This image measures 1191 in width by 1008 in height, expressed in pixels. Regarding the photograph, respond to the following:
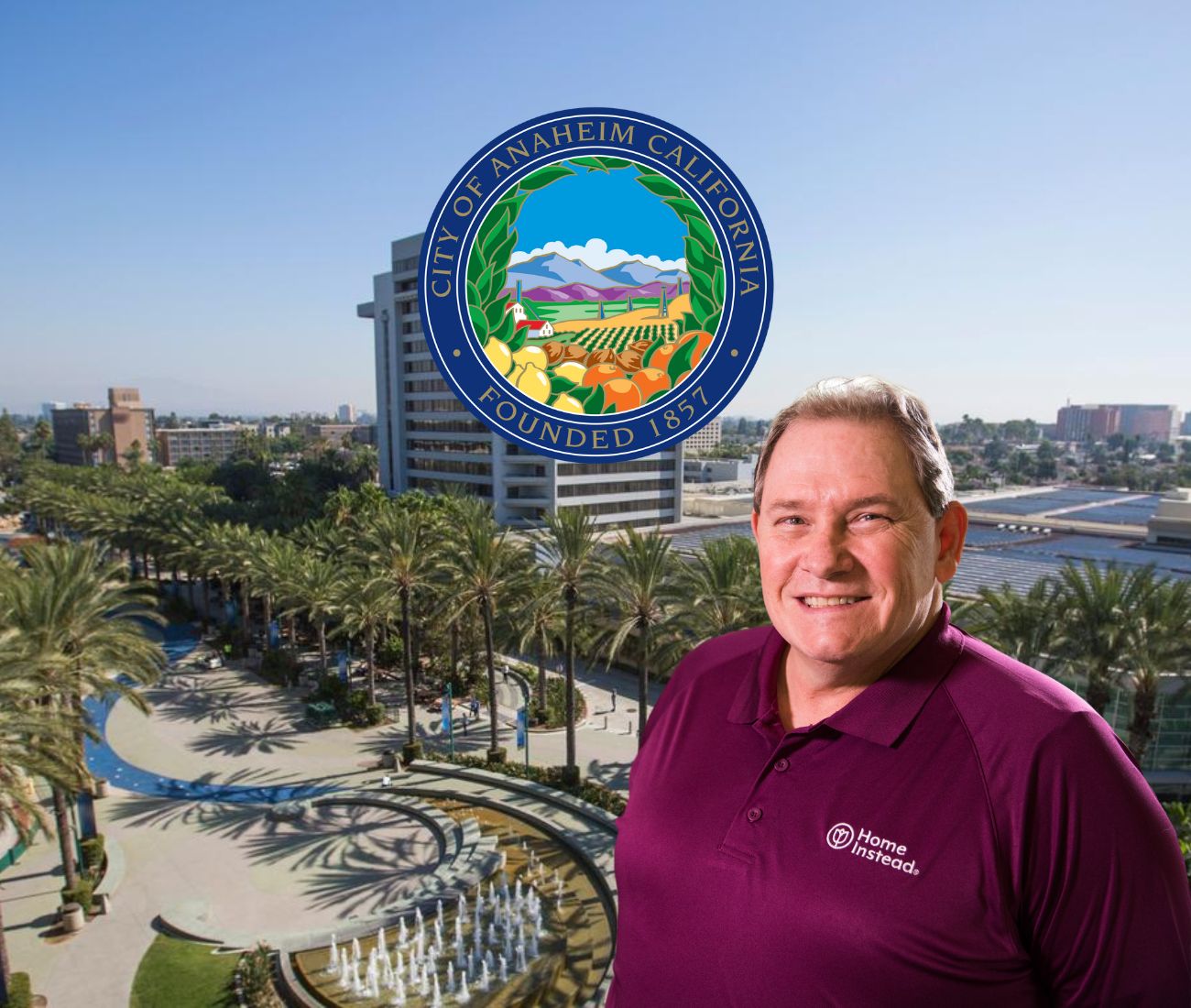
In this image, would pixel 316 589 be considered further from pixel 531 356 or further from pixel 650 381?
pixel 650 381

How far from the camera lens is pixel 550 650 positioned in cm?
2889

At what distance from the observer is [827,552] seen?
78.1 inches

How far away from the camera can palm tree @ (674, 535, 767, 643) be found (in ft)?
60.0

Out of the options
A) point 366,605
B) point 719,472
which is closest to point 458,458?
point 366,605

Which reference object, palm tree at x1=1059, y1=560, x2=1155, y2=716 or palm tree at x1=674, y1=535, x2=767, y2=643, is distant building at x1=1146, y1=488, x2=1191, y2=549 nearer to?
palm tree at x1=1059, y1=560, x2=1155, y2=716

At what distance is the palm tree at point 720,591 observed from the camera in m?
18.3

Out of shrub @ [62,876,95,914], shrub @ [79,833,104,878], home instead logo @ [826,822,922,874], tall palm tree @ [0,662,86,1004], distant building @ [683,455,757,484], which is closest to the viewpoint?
home instead logo @ [826,822,922,874]

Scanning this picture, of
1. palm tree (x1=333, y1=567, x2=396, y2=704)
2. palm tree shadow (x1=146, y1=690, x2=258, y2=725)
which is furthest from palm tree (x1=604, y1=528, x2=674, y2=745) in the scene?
palm tree shadow (x1=146, y1=690, x2=258, y2=725)

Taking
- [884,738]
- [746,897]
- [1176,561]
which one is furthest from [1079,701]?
[1176,561]

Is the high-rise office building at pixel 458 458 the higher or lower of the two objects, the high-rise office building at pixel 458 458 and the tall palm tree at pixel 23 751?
the higher

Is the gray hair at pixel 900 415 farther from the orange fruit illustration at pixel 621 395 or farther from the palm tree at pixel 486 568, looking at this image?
the palm tree at pixel 486 568

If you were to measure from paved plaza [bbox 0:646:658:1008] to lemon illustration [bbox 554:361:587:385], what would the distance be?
50.0 feet

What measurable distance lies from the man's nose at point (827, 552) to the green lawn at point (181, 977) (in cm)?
1726

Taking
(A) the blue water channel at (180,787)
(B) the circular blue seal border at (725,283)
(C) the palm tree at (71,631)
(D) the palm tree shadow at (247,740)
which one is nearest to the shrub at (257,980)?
(C) the palm tree at (71,631)
